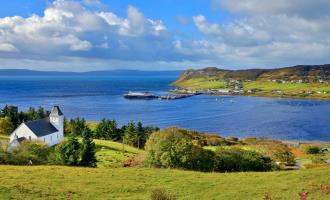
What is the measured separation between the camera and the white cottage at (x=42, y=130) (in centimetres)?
7031

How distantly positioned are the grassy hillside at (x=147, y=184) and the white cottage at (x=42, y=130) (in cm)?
3848

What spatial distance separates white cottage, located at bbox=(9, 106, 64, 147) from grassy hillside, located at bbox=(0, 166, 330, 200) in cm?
3848

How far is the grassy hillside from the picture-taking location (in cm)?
2319

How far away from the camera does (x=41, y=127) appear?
74312 millimetres

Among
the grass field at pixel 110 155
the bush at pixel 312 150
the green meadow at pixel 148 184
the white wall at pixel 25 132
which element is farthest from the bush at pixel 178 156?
the bush at pixel 312 150

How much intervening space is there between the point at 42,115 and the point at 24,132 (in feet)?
114

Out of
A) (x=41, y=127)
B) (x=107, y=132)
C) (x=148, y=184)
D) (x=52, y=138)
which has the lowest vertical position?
(x=107, y=132)

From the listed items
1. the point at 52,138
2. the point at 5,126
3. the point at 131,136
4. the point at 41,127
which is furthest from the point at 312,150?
the point at 5,126

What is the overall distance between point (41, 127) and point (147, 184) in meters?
52.2

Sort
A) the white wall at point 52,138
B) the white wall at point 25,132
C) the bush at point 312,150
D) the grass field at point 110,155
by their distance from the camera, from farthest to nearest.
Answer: the bush at point 312,150, the white wall at point 52,138, the white wall at point 25,132, the grass field at point 110,155

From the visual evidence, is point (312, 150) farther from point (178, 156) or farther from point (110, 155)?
point (178, 156)

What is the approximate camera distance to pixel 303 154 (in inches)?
2923

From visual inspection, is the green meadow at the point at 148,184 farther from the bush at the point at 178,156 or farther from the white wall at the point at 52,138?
the white wall at the point at 52,138

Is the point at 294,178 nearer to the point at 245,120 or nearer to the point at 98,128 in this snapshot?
the point at 98,128
